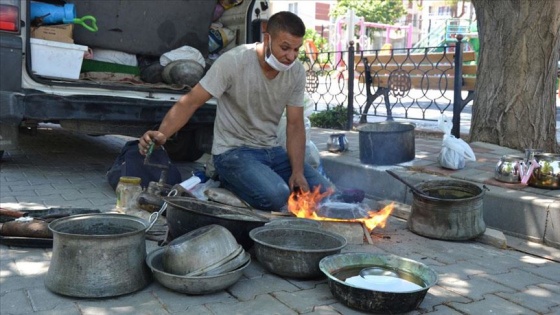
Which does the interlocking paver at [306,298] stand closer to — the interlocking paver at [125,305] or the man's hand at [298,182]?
the interlocking paver at [125,305]

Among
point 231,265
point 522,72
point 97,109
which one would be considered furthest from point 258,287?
point 522,72

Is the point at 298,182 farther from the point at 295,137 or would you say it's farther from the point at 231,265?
the point at 231,265

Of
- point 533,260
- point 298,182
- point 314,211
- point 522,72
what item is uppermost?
point 522,72

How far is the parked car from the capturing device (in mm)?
4551

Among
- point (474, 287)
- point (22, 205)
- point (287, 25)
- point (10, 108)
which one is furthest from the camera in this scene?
point (10, 108)

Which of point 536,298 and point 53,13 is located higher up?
point 53,13

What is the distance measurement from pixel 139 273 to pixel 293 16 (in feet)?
6.91

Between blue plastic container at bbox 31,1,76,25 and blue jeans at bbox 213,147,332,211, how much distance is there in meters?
1.93

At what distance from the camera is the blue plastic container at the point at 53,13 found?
4914 mm

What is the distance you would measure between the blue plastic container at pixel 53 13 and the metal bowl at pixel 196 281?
3.06 m

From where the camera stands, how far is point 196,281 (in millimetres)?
2697

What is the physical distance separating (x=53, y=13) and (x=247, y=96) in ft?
6.76

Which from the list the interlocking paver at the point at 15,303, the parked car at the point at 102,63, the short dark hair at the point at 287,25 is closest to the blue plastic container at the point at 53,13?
the parked car at the point at 102,63

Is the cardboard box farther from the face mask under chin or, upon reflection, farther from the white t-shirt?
the face mask under chin
